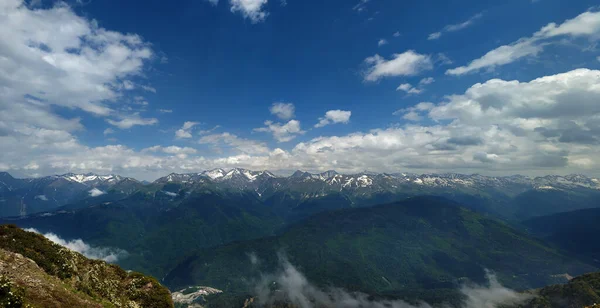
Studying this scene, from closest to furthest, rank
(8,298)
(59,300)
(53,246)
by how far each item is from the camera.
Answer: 1. (8,298)
2. (59,300)
3. (53,246)

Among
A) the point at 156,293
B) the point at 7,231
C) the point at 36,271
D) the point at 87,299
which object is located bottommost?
the point at 156,293

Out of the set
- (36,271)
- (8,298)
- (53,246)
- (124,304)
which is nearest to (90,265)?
(53,246)

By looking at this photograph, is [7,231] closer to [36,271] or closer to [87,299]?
[36,271]

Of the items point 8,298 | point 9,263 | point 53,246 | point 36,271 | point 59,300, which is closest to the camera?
point 8,298

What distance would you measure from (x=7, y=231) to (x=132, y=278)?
22.3 meters

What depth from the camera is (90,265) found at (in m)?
51.2

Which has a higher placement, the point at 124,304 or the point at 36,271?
the point at 36,271

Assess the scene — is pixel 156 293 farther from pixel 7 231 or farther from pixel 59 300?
pixel 7 231

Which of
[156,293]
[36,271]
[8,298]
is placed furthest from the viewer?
[156,293]

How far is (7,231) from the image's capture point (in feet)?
157

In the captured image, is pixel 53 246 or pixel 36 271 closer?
pixel 36 271

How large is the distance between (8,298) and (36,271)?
1504 cm

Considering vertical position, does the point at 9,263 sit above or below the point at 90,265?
above

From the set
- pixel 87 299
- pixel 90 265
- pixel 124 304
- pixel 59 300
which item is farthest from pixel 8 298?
pixel 90 265
